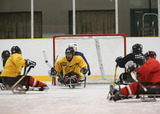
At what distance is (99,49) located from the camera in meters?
9.21

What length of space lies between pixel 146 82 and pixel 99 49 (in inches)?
168

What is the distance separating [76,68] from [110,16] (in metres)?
4.16

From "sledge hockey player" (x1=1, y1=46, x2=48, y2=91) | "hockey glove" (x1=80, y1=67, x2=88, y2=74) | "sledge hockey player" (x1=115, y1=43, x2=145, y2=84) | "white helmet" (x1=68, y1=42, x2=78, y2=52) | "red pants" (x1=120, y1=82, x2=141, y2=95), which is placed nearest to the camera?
"red pants" (x1=120, y1=82, x2=141, y2=95)

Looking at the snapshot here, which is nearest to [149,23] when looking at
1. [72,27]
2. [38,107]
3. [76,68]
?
[72,27]

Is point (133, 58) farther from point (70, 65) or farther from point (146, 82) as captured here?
point (70, 65)

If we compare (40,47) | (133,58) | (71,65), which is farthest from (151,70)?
(40,47)

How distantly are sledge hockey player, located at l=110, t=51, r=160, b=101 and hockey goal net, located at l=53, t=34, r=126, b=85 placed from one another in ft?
13.0

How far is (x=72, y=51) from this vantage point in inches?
309

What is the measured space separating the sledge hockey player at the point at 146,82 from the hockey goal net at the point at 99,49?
397 centimetres

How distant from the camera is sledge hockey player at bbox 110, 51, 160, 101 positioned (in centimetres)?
484

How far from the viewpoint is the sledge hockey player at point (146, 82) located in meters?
4.84

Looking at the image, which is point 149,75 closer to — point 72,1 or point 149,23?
point 149,23

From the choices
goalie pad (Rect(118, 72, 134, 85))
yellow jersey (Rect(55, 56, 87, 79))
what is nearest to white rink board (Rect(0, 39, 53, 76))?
yellow jersey (Rect(55, 56, 87, 79))

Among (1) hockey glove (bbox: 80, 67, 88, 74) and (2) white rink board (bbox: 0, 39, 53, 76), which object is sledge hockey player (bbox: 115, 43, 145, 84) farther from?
(2) white rink board (bbox: 0, 39, 53, 76)
